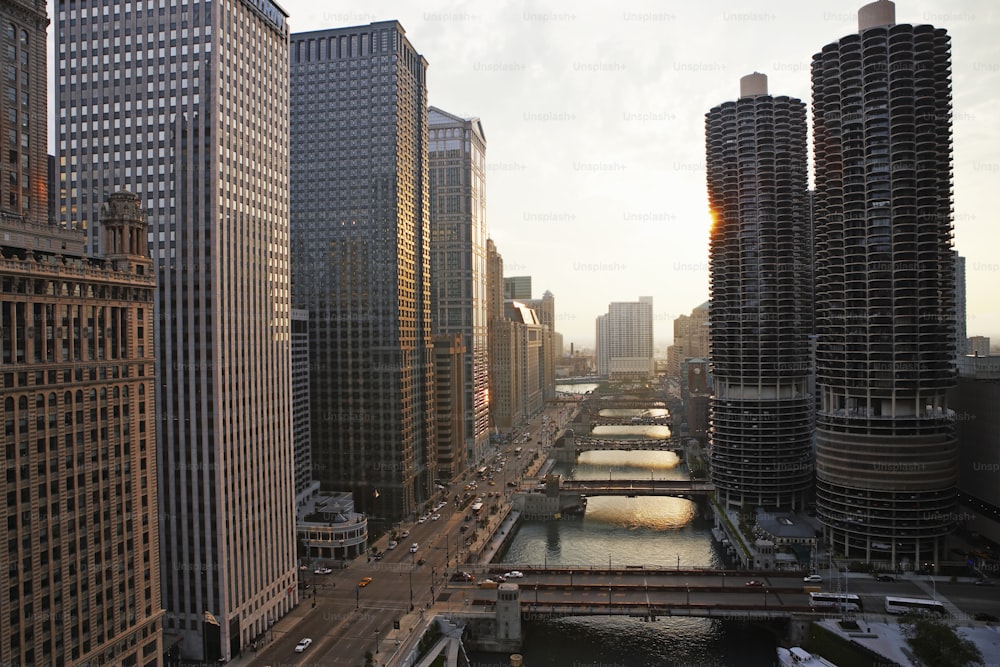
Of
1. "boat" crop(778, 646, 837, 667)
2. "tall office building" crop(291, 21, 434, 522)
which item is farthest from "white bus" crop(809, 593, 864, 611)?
"tall office building" crop(291, 21, 434, 522)

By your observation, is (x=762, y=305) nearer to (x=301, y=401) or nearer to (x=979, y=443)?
(x=979, y=443)

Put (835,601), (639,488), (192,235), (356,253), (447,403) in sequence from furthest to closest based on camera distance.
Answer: (639,488) < (447,403) < (356,253) < (835,601) < (192,235)

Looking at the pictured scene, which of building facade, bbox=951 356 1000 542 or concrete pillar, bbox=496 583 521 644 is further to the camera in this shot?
building facade, bbox=951 356 1000 542

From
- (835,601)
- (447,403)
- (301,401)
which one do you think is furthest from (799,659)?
(447,403)

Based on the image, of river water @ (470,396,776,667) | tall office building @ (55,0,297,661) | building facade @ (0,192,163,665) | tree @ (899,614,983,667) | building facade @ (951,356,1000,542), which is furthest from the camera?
building facade @ (951,356,1000,542)

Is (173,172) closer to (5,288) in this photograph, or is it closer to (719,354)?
(5,288)

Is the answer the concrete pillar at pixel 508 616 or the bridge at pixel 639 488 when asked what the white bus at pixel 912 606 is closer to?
the concrete pillar at pixel 508 616

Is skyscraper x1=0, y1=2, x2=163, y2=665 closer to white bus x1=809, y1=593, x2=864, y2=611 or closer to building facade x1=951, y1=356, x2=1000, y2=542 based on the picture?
white bus x1=809, y1=593, x2=864, y2=611
